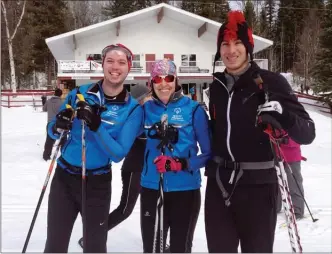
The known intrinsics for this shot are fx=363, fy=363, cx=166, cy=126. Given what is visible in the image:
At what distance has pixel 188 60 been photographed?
27625 mm

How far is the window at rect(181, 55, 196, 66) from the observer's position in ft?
90.5

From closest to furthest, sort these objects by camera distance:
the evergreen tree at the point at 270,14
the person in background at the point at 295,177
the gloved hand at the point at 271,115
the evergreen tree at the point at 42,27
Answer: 1. the gloved hand at the point at 271,115
2. the person in background at the point at 295,177
3. the evergreen tree at the point at 42,27
4. the evergreen tree at the point at 270,14

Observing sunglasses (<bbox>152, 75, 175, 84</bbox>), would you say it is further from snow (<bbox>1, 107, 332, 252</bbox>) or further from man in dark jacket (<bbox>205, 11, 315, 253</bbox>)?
snow (<bbox>1, 107, 332, 252</bbox>)

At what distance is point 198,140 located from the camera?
2.76m

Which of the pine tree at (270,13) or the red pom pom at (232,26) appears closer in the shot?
the red pom pom at (232,26)

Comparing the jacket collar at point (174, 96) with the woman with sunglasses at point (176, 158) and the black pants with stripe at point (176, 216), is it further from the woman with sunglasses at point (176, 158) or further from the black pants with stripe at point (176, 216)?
the black pants with stripe at point (176, 216)

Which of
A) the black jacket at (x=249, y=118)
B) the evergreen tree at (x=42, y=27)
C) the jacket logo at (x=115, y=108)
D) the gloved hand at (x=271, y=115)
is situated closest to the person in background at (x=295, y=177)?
the black jacket at (x=249, y=118)

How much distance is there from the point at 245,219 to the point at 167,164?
0.65 m

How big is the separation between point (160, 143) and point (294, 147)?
298 cm

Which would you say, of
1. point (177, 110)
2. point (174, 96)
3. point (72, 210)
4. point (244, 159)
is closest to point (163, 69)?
point (174, 96)

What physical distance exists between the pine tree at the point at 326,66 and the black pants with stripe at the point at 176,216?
20313mm

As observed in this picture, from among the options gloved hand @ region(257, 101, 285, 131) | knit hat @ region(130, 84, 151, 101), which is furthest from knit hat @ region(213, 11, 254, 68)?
knit hat @ region(130, 84, 151, 101)

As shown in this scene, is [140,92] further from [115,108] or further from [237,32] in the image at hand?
[237,32]

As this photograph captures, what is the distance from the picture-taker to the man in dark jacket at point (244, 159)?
92.9 inches
